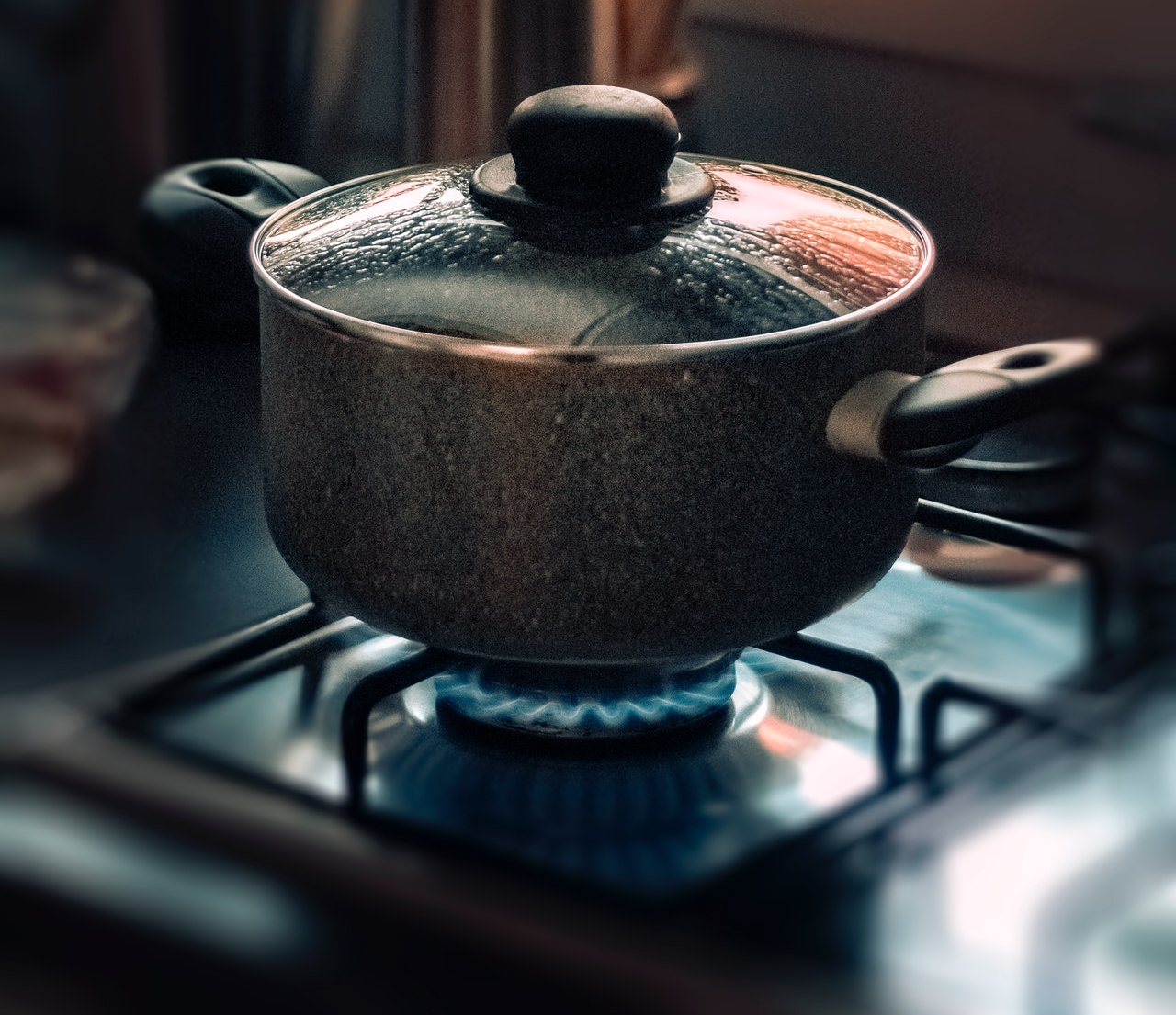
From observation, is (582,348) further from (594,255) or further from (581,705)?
(581,705)

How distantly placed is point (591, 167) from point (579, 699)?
230 millimetres

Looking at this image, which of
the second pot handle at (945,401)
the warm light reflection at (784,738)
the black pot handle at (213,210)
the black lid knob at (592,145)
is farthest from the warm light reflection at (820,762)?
the black pot handle at (213,210)

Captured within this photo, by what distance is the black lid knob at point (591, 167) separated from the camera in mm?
595

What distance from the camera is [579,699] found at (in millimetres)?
673

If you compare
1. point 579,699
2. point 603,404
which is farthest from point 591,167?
point 579,699

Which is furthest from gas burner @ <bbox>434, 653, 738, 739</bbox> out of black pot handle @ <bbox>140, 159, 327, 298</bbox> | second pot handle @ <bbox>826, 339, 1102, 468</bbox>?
black pot handle @ <bbox>140, 159, 327, 298</bbox>

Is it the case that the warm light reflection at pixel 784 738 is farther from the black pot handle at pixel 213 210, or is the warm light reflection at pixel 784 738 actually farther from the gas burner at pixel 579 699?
the black pot handle at pixel 213 210

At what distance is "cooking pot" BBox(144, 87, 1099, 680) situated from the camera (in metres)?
0.55

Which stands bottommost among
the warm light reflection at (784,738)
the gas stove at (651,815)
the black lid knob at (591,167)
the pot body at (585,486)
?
the warm light reflection at (784,738)

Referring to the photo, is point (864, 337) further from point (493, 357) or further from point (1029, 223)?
point (1029, 223)

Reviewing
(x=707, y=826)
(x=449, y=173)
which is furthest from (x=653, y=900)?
(x=449, y=173)

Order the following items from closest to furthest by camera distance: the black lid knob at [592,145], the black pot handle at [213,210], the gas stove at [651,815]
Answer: the gas stove at [651,815] < the black lid knob at [592,145] < the black pot handle at [213,210]

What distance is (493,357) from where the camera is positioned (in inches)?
21.5

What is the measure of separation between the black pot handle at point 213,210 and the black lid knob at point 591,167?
0.72ft
